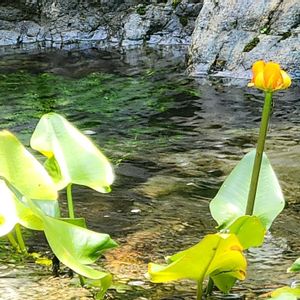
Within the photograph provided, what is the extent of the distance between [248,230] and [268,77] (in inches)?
15.3

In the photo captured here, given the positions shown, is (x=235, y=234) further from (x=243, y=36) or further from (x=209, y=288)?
(x=243, y=36)

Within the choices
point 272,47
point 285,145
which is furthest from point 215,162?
point 272,47

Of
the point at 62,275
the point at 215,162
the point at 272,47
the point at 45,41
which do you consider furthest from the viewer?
the point at 45,41

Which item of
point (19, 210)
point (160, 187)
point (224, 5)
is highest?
point (224, 5)

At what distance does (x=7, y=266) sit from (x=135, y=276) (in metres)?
0.38

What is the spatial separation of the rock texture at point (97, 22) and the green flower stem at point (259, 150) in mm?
8263

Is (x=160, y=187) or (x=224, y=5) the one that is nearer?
(x=160, y=187)

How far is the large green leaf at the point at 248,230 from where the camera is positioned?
1.74 m

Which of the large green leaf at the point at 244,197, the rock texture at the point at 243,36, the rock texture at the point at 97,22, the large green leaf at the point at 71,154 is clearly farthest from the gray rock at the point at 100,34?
the large green leaf at the point at 244,197

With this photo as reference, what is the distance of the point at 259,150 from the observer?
1761 millimetres

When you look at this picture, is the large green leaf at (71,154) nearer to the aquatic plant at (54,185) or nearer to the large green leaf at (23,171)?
the aquatic plant at (54,185)

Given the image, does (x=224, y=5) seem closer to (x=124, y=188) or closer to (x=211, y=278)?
(x=124, y=188)

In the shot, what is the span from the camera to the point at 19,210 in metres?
1.80

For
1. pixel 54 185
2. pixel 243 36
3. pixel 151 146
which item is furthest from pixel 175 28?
pixel 54 185
